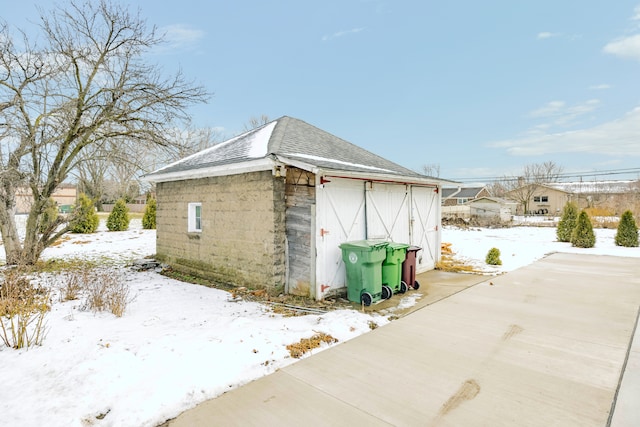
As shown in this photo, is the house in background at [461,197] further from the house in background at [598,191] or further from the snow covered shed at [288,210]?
the snow covered shed at [288,210]

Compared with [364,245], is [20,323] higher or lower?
lower

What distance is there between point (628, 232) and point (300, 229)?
15771mm

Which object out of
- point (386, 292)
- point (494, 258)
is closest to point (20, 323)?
point (386, 292)

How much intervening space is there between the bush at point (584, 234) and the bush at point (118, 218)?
23.9 meters

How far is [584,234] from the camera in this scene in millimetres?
13500

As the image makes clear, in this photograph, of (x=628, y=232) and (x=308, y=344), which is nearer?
(x=308, y=344)

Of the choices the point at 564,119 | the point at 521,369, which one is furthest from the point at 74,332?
the point at 564,119

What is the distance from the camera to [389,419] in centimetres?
254

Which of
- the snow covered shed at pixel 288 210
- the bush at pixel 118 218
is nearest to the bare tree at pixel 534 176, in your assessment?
the snow covered shed at pixel 288 210

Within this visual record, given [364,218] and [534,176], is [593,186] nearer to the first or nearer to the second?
[534,176]

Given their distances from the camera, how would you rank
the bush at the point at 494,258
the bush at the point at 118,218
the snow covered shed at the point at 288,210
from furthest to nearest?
the bush at the point at 118,218
the bush at the point at 494,258
the snow covered shed at the point at 288,210

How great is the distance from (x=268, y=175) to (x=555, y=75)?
17286mm

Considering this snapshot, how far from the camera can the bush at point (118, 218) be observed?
19.2m

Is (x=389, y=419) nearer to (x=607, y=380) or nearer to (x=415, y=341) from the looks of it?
(x=415, y=341)
